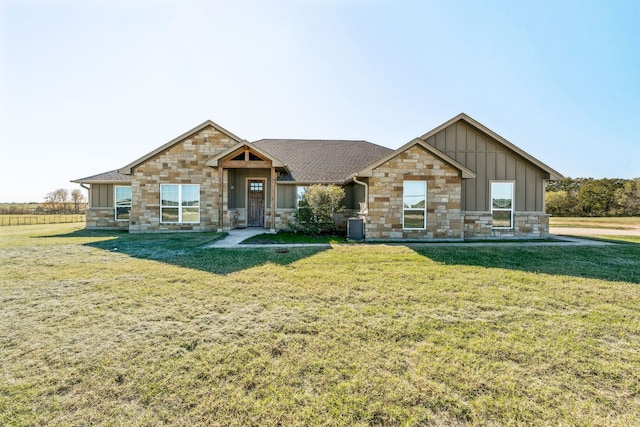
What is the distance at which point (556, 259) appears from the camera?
7.83 metres

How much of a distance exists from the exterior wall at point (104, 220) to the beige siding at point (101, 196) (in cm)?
28

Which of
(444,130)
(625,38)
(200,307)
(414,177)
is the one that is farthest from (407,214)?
(625,38)

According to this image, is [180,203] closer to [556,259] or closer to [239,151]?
[239,151]

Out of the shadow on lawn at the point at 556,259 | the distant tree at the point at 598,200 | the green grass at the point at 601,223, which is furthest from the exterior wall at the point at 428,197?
the distant tree at the point at 598,200

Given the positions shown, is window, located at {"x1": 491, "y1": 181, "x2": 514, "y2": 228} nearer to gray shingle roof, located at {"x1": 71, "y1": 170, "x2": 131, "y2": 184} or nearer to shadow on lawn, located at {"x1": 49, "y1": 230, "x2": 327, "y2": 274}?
shadow on lawn, located at {"x1": 49, "y1": 230, "x2": 327, "y2": 274}

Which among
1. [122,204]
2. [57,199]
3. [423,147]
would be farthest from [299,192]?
[57,199]

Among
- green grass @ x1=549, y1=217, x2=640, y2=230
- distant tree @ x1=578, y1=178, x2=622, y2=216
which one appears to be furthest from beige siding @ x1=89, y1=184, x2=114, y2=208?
distant tree @ x1=578, y1=178, x2=622, y2=216

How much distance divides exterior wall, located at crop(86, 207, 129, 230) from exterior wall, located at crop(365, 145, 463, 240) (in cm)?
1380

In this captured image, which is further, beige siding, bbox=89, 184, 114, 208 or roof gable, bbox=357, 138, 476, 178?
beige siding, bbox=89, 184, 114, 208

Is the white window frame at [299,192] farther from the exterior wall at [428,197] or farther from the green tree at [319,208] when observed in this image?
the exterior wall at [428,197]

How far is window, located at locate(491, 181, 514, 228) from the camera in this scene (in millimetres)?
12328

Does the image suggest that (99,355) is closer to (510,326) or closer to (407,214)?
(510,326)

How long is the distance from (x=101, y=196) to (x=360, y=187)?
1429 centimetres

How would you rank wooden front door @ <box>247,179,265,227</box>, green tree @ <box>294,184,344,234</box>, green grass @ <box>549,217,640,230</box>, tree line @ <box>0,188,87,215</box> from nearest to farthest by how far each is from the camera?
green tree @ <box>294,184,344,234</box>, wooden front door @ <box>247,179,265,227</box>, green grass @ <box>549,217,640,230</box>, tree line @ <box>0,188,87,215</box>
